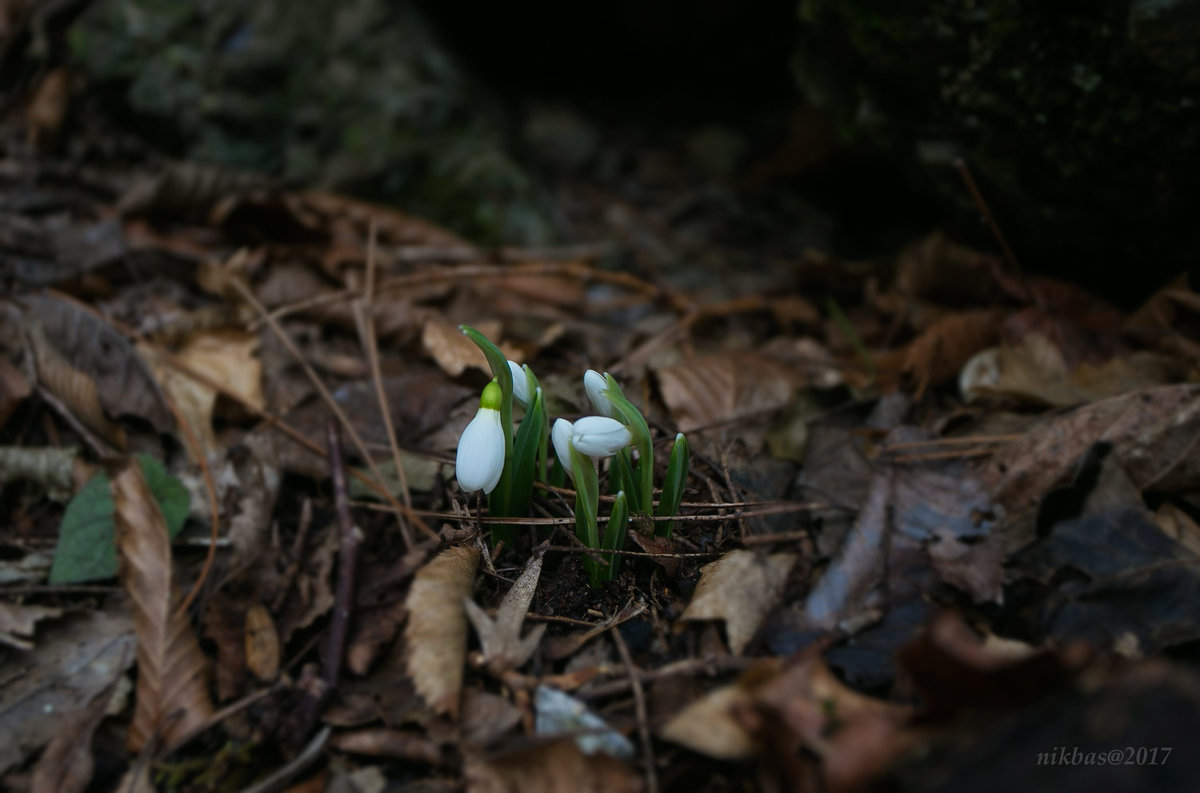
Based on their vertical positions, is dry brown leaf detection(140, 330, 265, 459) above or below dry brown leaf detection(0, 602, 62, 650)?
above

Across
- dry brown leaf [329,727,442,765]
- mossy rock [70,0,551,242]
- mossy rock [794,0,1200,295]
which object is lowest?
dry brown leaf [329,727,442,765]

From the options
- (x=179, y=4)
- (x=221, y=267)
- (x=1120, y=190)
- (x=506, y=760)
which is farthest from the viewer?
(x=179, y=4)

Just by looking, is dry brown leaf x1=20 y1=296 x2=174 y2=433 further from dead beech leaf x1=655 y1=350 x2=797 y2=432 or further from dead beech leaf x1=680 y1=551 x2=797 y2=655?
dead beech leaf x1=680 y1=551 x2=797 y2=655

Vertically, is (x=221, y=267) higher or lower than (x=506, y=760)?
higher

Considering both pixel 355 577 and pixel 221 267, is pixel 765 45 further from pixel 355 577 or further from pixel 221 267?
pixel 355 577

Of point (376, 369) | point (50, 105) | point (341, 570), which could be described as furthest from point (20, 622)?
point (50, 105)

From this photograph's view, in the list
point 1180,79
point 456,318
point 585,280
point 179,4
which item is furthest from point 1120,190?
point 179,4

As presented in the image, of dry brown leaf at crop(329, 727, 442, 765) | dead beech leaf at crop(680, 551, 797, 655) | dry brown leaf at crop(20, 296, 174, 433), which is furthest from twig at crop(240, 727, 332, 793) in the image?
dry brown leaf at crop(20, 296, 174, 433)
